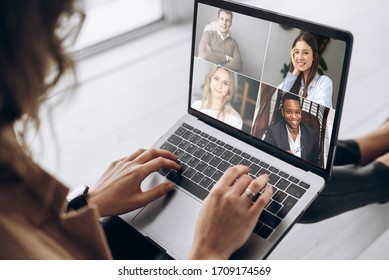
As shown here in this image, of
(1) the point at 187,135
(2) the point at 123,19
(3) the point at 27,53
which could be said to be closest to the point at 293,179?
(1) the point at 187,135

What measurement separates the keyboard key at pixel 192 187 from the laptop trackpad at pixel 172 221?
12 mm

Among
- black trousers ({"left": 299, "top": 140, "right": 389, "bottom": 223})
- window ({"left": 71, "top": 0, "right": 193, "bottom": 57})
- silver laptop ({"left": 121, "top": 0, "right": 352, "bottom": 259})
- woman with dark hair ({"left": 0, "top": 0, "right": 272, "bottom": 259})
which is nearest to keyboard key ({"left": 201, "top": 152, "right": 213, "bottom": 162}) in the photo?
silver laptop ({"left": 121, "top": 0, "right": 352, "bottom": 259})

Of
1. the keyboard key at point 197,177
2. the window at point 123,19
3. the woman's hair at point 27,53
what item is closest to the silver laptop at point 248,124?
the keyboard key at point 197,177

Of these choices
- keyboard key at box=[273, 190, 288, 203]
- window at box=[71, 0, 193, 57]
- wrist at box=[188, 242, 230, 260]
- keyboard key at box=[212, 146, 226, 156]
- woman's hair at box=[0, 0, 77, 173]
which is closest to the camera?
woman's hair at box=[0, 0, 77, 173]

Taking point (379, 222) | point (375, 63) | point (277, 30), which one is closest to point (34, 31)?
point (277, 30)

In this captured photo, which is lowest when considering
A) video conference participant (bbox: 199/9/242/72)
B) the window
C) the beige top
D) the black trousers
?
the window

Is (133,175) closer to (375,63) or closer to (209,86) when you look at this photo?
(209,86)

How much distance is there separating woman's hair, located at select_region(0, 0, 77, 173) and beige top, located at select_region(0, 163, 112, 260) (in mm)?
39

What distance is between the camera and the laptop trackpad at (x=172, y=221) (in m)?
0.71

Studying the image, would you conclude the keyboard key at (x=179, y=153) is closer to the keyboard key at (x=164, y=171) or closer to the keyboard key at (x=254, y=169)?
the keyboard key at (x=164, y=171)

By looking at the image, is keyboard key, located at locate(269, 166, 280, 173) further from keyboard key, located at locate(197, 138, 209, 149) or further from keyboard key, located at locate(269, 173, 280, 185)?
keyboard key, located at locate(197, 138, 209, 149)

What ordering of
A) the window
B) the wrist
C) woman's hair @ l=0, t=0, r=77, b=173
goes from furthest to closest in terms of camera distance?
the window
the wrist
woman's hair @ l=0, t=0, r=77, b=173

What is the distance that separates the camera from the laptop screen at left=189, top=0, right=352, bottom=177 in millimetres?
681

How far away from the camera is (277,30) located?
719mm
